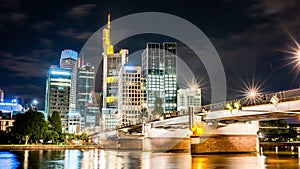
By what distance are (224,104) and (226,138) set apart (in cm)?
1007

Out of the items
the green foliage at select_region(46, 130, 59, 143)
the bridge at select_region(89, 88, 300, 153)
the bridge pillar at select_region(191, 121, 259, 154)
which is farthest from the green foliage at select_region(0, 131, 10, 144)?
the bridge pillar at select_region(191, 121, 259, 154)

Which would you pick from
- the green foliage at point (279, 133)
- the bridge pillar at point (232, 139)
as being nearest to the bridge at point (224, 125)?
the bridge pillar at point (232, 139)

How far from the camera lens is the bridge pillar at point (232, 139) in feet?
201

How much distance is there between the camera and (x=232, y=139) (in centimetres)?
6412

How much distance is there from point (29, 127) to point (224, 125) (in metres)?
53.9

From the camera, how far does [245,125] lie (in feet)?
214

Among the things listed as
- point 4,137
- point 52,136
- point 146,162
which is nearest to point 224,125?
point 146,162

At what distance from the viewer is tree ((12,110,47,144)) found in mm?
90875

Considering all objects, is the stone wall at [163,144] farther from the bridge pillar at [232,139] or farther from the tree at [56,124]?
the tree at [56,124]

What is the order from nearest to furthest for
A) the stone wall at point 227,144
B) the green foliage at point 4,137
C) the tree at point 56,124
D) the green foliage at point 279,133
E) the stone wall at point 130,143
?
the stone wall at point 227,144 → the stone wall at point 130,143 → the green foliage at point 4,137 → the tree at point 56,124 → the green foliage at point 279,133

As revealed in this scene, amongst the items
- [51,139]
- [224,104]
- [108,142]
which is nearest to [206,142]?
[224,104]

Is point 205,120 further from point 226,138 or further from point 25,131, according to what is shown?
point 25,131

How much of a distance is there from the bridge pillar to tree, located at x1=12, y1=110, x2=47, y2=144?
5127 cm

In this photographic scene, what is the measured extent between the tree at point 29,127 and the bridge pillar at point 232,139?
51271 millimetres
